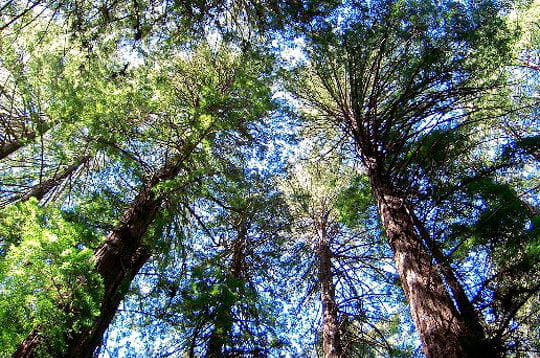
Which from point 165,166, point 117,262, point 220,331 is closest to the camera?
point 117,262

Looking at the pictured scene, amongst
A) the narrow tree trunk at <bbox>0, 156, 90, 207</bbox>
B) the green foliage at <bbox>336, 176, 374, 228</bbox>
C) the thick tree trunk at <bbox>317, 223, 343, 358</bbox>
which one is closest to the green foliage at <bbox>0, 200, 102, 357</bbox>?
the narrow tree trunk at <bbox>0, 156, 90, 207</bbox>

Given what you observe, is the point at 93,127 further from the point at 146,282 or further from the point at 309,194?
the point at 309,194

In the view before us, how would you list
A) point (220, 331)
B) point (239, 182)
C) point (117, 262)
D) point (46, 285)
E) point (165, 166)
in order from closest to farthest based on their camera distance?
point (46, 285) < point (117, 262) < point (220, 331) < point (165, 166) < point (239, 182)

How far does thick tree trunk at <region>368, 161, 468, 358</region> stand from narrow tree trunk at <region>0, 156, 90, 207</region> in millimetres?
6086

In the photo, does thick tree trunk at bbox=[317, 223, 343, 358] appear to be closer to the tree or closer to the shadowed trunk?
the shadowed trunk

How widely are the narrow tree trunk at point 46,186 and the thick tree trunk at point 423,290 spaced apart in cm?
609

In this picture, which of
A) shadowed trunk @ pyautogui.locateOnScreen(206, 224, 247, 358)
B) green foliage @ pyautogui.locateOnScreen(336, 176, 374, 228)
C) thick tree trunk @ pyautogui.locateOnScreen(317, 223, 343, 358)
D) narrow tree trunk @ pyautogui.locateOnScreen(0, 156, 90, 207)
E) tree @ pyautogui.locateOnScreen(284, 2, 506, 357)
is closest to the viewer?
tree @ pyautogui.locateOnScreen(284, 2, 506, 357)

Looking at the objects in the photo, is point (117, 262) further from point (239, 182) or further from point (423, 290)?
point (423, 290)

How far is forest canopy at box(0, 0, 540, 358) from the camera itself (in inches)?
166

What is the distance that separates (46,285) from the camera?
406 cm

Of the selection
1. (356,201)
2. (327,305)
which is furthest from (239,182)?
(327,305)

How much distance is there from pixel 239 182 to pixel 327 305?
3273mm

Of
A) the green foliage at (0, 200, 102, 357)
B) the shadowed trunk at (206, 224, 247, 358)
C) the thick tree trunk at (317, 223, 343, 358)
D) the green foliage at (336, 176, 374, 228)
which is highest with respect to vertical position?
the green foliage at (336, 176, 374, 228)

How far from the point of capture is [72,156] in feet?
21.5
